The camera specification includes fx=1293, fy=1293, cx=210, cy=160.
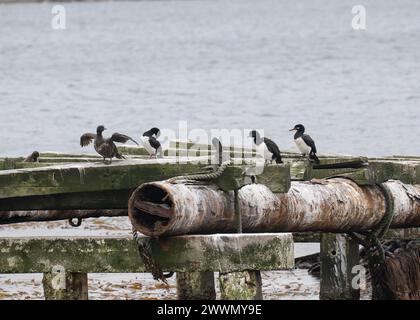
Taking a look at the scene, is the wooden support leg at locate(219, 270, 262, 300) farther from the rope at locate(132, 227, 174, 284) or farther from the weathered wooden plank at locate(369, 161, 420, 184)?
the weathered wooden plank at locate(369, 161, 420, 184)

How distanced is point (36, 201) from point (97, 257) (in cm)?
124

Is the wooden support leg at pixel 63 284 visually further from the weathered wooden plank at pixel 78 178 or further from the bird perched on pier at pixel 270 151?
the bird perched on pier at pixel 270 151

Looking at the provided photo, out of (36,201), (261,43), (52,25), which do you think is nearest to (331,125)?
(36,201)

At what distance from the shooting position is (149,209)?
12.1m

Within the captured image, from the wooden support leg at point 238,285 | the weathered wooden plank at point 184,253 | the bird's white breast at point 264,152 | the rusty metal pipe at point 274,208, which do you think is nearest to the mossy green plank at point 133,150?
the bird's white breast at point 264,152

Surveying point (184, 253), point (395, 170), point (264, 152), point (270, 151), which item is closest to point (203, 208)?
point (184, 253)

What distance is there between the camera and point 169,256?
40.0ft

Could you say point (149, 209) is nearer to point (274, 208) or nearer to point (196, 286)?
point (274, 208)

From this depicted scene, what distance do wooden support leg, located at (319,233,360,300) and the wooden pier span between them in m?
1.04

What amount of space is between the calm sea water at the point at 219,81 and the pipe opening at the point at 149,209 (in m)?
25.1

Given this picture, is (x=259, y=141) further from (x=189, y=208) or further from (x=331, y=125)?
(x=331, y=125)

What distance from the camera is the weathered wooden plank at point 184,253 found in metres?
12.0

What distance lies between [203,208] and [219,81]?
58978 millimetres
